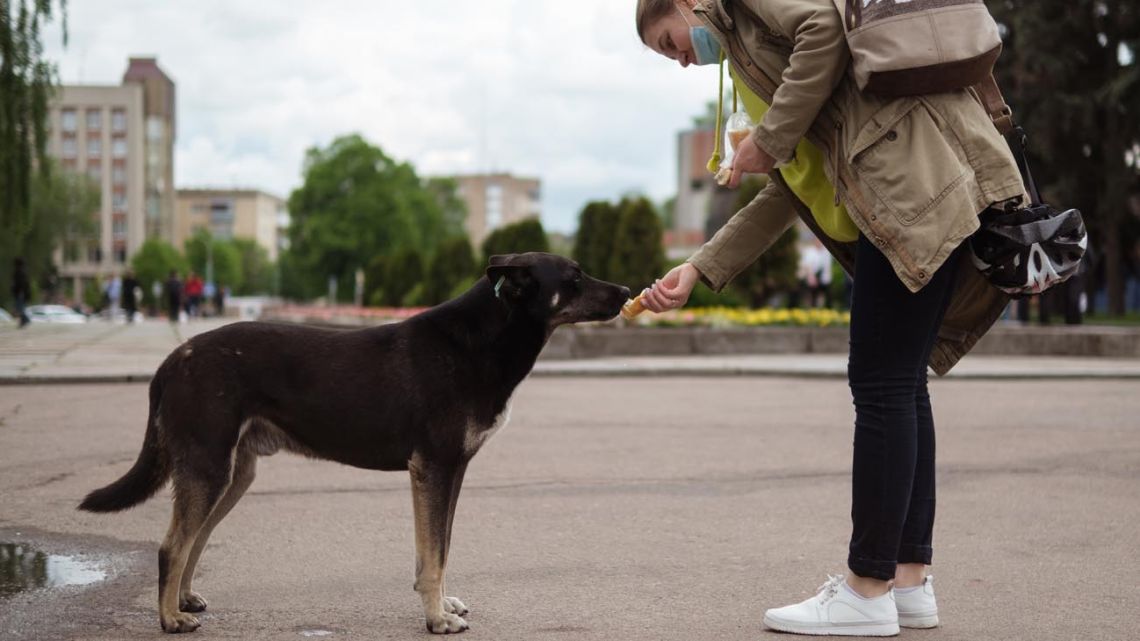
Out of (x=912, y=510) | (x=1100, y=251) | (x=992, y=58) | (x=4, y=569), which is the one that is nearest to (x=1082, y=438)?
(x=912, y=510)

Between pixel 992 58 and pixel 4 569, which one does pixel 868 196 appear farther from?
pixel 4 569

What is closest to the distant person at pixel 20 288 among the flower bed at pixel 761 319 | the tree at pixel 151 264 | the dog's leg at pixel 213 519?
the flower bed at pixel 761 319

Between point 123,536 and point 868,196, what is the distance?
3.66m

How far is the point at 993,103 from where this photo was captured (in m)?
3.77

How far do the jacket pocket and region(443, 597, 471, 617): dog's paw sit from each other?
6.25 ft

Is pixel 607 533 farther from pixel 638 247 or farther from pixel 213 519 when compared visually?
pixel 638 247

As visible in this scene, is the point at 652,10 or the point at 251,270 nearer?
the point at 652,10

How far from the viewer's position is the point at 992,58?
358 cm

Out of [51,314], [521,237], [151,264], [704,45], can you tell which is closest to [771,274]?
[521,237]

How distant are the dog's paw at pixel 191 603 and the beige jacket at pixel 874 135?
94.8 inches

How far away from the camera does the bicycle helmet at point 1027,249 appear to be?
3.62 m

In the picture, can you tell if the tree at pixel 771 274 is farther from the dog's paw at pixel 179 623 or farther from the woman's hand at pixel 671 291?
the dog's paw at pixel 179 623

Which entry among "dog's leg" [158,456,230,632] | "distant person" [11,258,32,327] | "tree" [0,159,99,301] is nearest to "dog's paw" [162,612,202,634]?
"dog's leg" [158,456,230,632]

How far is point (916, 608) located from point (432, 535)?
1.59 m
